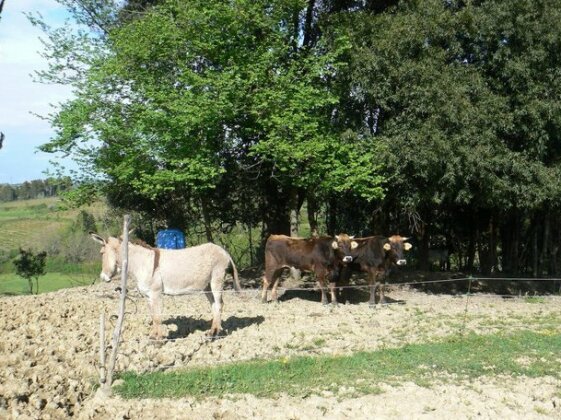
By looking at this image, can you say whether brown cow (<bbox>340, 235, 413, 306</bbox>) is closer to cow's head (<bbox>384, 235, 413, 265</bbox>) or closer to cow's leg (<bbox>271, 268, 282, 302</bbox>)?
cow's head (<bbox>384, 235, 413, 265</bbox>)

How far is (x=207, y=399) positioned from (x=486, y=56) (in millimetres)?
12236

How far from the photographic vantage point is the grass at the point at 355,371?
7.57 metres

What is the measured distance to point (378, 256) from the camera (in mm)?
14172

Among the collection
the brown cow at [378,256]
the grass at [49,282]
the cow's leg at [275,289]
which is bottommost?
the grass at [49,282]

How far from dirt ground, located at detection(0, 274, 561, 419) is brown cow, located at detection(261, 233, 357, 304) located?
66 cm

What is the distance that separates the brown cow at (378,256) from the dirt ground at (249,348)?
592 mm

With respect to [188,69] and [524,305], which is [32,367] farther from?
[524,305]

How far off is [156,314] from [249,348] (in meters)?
1.55

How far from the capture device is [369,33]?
53.1 ft

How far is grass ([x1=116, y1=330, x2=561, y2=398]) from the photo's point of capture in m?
7.57

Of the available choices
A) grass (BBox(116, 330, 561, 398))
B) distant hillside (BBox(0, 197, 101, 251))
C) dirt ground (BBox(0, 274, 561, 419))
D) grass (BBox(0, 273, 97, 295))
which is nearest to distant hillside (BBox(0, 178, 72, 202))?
distant hillside (BBox(0, 197, 101, 251))

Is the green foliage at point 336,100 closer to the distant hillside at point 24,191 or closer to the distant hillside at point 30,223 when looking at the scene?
the distant hillside at point 30,223

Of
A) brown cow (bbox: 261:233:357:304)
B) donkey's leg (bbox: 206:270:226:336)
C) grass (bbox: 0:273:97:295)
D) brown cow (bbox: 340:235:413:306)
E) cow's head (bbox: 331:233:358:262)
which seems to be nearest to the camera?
donkey's leg (bbox: 206:270:226:336)

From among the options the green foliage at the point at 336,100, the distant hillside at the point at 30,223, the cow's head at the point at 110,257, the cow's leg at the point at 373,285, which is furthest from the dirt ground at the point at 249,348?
the distant hillside at the point at 30,223
